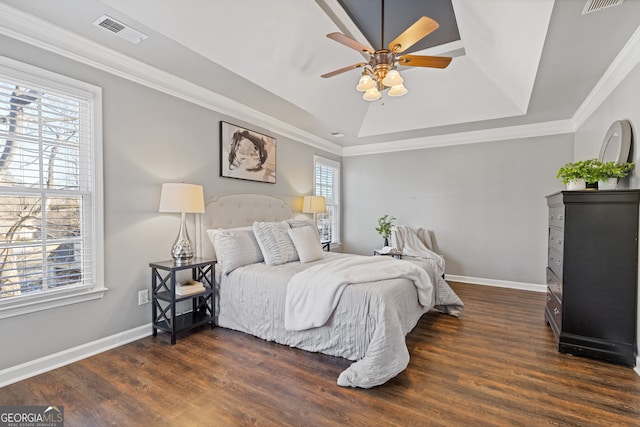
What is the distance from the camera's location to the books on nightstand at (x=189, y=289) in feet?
9.41

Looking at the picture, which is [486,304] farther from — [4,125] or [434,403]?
[4,125]

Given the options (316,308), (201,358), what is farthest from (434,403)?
(201,358)

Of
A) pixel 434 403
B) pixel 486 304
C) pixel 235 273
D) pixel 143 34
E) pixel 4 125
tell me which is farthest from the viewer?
pixel 486 304

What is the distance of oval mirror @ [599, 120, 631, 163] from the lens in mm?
2604

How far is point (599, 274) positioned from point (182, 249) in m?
3.66

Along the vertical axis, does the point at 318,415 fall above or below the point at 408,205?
below

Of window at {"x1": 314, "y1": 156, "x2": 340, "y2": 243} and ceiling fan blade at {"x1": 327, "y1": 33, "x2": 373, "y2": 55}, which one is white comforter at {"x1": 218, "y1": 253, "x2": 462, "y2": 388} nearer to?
ceiling fan blade at {"x1": 327, "y1": 33, "x2": 373, "y2": 55}

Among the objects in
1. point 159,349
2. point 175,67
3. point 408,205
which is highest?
point 175,67

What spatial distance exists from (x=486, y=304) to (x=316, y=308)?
8.73 feet

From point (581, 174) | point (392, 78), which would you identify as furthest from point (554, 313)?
point (392, 78)

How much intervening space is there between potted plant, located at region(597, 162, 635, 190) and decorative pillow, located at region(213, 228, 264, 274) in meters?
3.26

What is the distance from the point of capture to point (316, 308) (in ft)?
8.23

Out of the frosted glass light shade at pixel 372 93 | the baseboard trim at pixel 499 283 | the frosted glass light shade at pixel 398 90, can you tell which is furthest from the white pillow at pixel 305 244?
the baseboard trim at pixel 499 283

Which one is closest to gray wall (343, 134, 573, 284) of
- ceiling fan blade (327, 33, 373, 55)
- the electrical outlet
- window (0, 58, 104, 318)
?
ceiling fan blade (327, 33, 373, 55)
